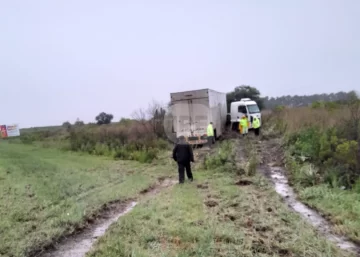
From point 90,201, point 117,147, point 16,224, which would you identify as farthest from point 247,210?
point 117,147

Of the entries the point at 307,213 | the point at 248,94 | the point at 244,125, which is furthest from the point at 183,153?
the point at 248,94

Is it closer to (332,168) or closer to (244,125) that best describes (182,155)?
(332,168)

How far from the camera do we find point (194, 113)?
1816cm

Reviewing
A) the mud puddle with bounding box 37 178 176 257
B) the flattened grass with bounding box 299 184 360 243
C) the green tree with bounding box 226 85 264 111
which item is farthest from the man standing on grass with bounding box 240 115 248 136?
the green tree with bounding box 226 85 264 111

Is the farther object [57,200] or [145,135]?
[145,135]

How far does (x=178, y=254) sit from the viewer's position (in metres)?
4.68

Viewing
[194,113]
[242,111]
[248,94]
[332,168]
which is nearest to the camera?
[332,168]

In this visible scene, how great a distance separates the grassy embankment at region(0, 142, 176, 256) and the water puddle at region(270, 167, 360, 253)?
171 inches

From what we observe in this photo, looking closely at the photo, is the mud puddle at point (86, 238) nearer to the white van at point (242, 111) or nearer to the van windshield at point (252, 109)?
the white van at point (242, 111)

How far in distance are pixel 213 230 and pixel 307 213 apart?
278 centimetres

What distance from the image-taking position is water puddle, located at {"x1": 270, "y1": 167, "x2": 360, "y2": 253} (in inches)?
207

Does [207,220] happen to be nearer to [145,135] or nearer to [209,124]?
[209,124]

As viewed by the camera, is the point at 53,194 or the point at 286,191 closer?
the point at 53,194

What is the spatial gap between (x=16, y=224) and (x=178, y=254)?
3.71 m
